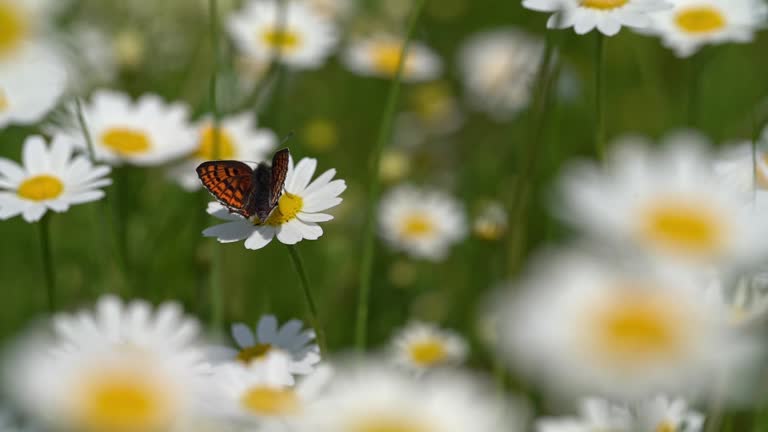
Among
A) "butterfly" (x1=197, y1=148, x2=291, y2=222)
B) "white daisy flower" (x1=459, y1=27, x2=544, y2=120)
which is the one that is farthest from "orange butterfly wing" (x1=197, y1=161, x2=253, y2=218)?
"white daisy flower" (x1=459, y1=27, x2=544, y2=120)

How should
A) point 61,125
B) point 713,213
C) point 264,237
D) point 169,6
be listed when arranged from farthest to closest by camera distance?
point 169,6
point 61,125
point 264,237
point 713,213

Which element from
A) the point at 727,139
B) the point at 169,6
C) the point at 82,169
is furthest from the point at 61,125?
the point at 169,6

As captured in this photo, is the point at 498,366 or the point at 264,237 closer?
the point at 264,237

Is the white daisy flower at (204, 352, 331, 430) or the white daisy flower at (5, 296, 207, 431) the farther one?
the white daisy flower at (204, 352, 331, 430)

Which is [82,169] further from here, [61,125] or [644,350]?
[644,350]

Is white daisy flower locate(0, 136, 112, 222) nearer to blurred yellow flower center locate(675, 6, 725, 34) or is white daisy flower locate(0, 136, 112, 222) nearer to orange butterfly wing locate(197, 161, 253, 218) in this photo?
orange butterfly wing locate(197, 161, 253, 218)

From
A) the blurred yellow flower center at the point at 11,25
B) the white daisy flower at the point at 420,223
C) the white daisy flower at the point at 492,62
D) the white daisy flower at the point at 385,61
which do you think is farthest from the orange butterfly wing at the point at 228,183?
the blurred yellow flower center at the point at 11,25
